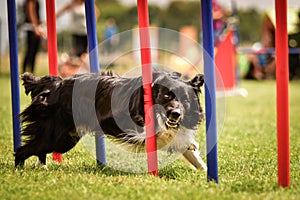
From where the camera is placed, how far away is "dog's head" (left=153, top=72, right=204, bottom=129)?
4059mm

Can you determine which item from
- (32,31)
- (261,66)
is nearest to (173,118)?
(32,31)

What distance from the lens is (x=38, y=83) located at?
464 centimetres

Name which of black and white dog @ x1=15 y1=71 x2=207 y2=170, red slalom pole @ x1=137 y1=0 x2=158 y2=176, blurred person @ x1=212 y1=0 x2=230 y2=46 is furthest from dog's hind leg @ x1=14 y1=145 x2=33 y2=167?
blurred person @ x1=212 y1=0 x2=230 y2=46

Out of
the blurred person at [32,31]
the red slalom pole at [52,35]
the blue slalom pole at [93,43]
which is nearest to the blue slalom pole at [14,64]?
the red slalom pole at [52,35]

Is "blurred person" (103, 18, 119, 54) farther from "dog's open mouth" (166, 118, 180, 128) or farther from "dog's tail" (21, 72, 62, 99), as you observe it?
"dog's open mouth" (166, 118, 180, 128)

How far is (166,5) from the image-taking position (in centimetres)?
2488

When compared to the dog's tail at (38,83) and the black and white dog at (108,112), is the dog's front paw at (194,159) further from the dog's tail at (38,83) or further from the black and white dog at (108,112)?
the dog's tail at (38,83)

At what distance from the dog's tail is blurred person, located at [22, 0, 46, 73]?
371 inches

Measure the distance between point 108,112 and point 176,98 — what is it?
0.59 m

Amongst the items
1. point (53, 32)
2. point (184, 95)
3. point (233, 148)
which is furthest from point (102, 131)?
point (233, 148)

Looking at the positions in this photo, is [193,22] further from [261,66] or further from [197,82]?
[197,82]

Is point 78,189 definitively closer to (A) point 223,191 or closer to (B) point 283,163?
(A) point 223,191

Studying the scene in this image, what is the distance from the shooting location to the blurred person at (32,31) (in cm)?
1409

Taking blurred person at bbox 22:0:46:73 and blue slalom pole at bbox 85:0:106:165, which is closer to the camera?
blue slalom pole at bbox 85:0:106:165
